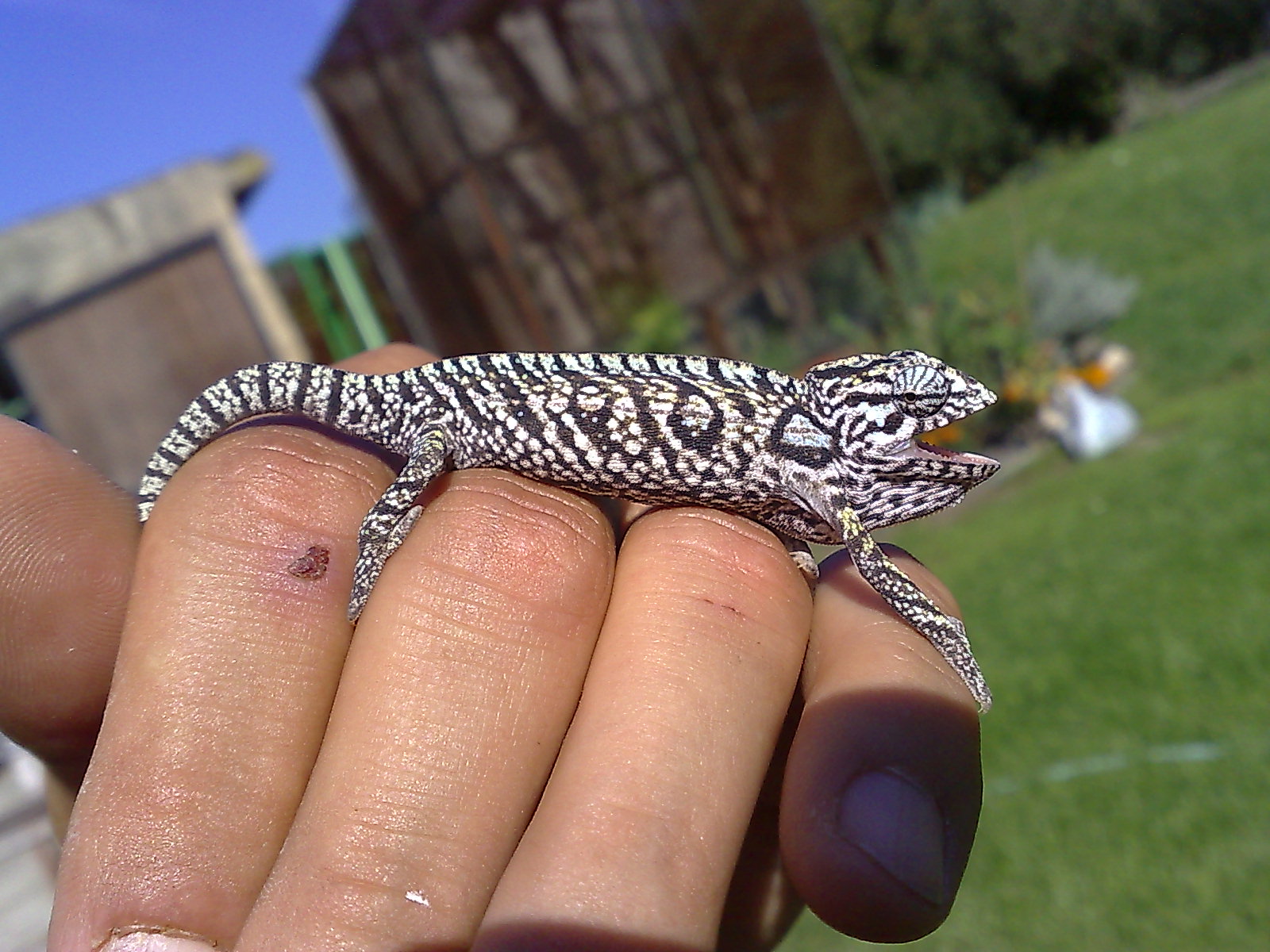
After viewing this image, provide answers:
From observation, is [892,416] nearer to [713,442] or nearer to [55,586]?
[713,442]

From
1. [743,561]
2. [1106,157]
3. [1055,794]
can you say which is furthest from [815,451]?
[1106,157]

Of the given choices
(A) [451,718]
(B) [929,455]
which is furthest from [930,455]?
(A) [451,718]

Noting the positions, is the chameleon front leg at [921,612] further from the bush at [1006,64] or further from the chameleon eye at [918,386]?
the bush at [1006,64]

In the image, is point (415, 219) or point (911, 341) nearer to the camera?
point (911, 341)

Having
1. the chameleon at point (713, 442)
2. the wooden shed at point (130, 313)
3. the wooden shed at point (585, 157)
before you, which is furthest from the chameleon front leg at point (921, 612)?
the wooden shed at point (130, 313)

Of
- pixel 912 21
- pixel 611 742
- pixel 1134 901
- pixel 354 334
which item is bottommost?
pixel 1134 901

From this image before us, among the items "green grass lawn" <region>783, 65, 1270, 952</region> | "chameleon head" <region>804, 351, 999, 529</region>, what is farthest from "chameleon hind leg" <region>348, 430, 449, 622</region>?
"green grass lawn" <region>783, 65, 1270, 952</region>

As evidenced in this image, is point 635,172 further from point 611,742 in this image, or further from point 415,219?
point 611,742
